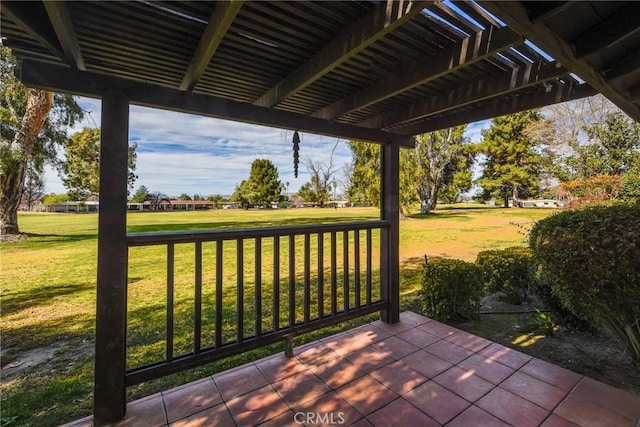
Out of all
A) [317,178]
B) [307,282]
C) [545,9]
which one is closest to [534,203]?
[317,178]

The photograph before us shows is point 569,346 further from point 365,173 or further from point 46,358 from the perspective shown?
point 365,173

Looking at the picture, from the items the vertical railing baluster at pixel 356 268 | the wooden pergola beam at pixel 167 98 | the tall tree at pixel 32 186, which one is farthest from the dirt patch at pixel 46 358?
the tall tree at pixel 32 186

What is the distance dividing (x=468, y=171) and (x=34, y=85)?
25.1 m

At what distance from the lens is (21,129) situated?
297 inches

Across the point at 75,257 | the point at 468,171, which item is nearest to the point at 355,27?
the point at 75,257

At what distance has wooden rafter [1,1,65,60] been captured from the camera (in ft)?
3.66

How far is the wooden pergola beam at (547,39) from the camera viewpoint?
107cm

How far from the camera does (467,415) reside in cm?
168

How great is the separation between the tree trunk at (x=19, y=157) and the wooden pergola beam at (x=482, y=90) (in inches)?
372

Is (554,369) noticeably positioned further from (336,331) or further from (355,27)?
(355,27)

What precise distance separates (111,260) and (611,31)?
9.03 ft

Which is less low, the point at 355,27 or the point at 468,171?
the point at 468,171

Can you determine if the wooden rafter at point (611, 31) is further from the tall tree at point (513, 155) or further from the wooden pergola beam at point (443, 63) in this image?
the tall tree at point (513, 155)

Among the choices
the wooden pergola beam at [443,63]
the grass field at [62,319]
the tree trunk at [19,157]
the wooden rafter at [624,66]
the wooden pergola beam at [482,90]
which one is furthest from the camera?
the tree trunk at [19,157]
